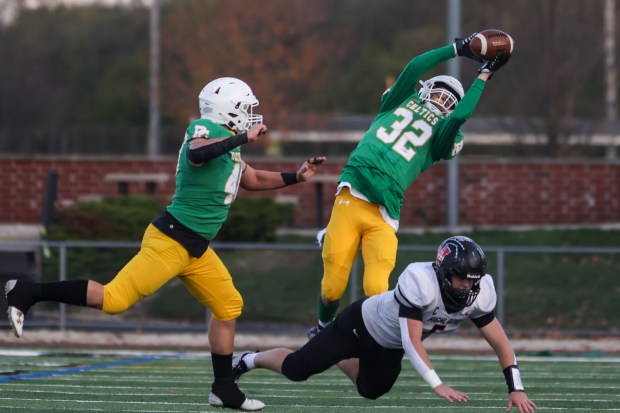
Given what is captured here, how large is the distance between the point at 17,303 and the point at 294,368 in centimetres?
169

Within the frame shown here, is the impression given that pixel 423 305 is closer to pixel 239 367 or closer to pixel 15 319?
pixel 239 367

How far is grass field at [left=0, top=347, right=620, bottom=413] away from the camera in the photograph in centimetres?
826

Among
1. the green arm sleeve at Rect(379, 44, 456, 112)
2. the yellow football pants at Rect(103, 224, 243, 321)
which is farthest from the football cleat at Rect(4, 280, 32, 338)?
the green arm sleeve at Rect(379, 44, 456, 112)

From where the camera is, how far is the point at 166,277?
7.51 meters

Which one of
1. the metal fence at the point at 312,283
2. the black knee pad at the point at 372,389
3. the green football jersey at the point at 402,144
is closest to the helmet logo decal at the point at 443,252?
the black knee pad at the point at 372,389

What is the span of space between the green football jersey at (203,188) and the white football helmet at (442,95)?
61.2 inches

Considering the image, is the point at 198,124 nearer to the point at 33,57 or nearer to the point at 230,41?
the point at 230,41

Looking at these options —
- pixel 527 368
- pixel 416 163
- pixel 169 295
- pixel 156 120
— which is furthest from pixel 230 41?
pixel 416 163

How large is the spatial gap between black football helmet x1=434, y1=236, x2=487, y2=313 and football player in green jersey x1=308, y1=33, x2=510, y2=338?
1.47 m

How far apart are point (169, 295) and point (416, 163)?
758cm

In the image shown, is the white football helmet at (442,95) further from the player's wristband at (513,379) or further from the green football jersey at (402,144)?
the player's wristband at (513,379)

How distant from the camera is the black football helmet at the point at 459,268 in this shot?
658 centimetres

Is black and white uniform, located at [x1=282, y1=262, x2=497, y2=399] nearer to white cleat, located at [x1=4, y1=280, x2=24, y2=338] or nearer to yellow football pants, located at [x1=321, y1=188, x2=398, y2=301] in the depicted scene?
yellow football pants, located at [x1=321, y1=188, x2=398, y2=301]

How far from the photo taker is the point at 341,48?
51625mm
